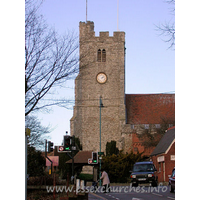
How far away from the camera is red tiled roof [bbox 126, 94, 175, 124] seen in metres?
64.1

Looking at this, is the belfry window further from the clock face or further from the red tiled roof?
the red tiled roof

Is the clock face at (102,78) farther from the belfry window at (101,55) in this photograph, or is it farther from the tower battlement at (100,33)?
the tower battlement at (100,33)

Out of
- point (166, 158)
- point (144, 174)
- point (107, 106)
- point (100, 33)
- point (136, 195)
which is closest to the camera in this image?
point (136, 195)

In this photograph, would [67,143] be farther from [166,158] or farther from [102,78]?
[102,78]

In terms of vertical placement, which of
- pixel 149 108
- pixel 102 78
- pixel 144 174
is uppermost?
pixel 102 78

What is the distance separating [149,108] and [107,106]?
7597mm

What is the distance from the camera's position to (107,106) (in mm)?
62125

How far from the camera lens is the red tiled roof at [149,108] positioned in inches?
2522

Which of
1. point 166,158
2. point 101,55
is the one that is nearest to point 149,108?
point 101,55

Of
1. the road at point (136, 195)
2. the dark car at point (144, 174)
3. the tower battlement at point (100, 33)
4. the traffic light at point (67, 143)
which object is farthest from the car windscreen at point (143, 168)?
the tower battlement at point (100, 33)

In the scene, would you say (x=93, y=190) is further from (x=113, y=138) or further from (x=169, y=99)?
(x=169, y=99)

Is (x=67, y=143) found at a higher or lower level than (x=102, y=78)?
lower

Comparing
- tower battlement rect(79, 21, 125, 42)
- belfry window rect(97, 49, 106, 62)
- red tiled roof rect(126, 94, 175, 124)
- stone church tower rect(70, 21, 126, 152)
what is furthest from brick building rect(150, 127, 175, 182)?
tower battlement rect(79, 21, 125, 42)

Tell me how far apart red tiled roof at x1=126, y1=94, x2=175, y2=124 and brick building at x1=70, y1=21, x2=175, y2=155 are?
0.50 ft
